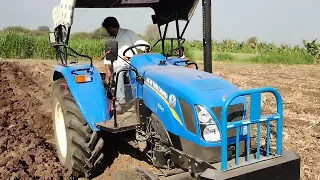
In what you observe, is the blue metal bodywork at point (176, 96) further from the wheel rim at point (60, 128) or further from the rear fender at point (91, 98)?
the wheel rim at point (60, 128)

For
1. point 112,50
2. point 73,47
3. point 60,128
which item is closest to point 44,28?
point 73,47

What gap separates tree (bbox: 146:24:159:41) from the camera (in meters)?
5.86

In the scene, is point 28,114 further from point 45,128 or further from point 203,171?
point 203,171

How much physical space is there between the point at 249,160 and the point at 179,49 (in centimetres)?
234

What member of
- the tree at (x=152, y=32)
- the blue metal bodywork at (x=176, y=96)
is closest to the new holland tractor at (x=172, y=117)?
the blue metal bodywork at (x=176, y=96)

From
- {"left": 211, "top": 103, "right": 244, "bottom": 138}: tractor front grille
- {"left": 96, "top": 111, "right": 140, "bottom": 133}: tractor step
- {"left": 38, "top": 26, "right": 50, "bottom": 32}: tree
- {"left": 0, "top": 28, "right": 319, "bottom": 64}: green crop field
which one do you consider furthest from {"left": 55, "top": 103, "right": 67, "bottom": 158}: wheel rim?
{"left": 0, "top": 28, "right": 319, "bottom": 64}: green crop field

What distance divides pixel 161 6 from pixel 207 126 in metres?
2.98

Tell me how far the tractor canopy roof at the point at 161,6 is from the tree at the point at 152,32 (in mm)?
89

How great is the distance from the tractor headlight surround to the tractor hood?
7 cm

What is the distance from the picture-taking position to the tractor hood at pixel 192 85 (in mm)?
3357

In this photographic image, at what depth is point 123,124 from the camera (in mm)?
4242

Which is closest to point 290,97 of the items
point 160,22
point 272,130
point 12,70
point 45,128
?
point 272,130

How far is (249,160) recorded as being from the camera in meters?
3.29

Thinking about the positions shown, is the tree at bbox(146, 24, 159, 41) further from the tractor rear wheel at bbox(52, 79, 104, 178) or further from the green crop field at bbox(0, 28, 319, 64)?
the green crop field at bbox(0, 28, 319, 64)
